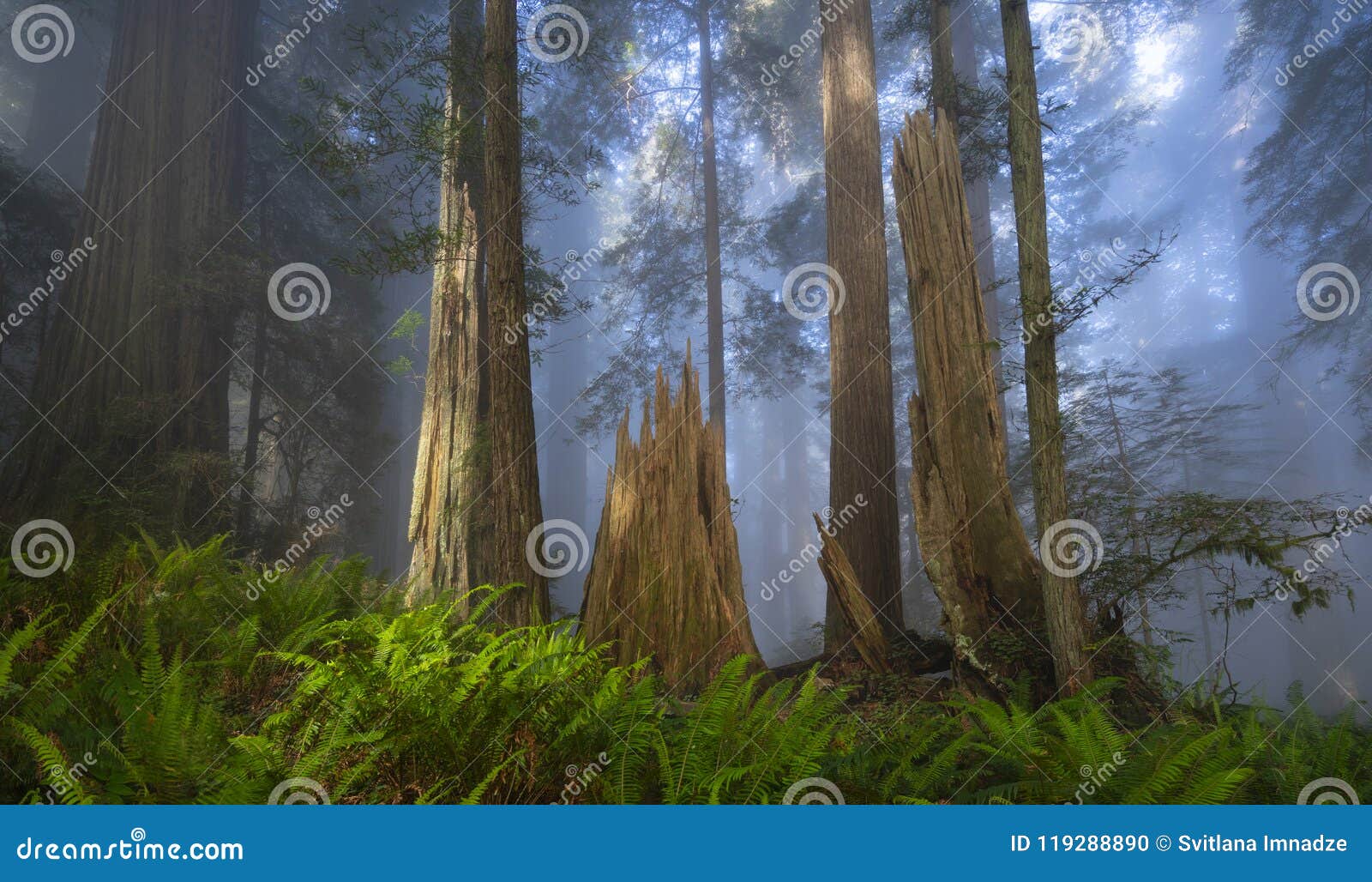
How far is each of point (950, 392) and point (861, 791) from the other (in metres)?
3.88

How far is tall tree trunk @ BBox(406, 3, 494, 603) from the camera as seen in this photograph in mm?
6766

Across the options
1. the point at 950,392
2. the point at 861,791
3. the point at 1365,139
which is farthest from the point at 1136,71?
the point at 861,791

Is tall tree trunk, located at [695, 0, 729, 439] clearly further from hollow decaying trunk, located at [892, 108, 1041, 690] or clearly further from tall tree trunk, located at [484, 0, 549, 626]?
tall tree trunk, located at [484, 0, 549, 626]

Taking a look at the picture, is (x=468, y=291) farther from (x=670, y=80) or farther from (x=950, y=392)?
(x=670, y=80)

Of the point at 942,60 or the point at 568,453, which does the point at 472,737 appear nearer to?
the point at 942,60

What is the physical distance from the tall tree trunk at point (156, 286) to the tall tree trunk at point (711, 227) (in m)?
9.16

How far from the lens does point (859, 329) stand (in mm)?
8086

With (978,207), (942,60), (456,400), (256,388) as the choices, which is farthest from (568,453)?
(942,60)

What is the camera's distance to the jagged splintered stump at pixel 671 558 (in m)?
5.43

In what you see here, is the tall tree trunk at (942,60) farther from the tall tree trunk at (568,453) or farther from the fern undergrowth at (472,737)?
the tall tree trunk at (568,453)

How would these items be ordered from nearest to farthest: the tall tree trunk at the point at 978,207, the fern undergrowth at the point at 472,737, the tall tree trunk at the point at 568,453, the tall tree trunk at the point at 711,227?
1. the fern undergrowth at the point at 472,737
2. the tall tree trunk at the point at 978,207
3. the tall tree trunk at the point at 711,227
4. the tall tree trunk at the point at 568,453

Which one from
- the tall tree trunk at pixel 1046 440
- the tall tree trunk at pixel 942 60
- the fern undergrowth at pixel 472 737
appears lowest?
the fern undergrowth at pixel 472 737

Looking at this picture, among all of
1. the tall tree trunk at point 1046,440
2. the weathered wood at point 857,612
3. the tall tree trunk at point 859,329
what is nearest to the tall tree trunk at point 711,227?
the tall tree trunk at point 859,329
